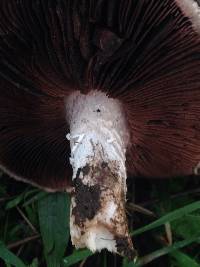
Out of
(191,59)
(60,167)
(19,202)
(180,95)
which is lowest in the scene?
(19,202)

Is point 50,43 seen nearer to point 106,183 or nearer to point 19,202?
point 106,183

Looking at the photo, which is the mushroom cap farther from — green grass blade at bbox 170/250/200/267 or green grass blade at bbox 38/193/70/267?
green grass blade at bbox 170/250/200/267

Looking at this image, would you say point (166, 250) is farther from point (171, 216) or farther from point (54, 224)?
point (54, 224)

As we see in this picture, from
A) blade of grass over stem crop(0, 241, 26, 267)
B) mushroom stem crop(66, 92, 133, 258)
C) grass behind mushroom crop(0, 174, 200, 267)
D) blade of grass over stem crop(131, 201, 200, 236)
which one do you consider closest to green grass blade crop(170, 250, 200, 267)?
grass behind mushroom crop(0, 174, 200, 267)

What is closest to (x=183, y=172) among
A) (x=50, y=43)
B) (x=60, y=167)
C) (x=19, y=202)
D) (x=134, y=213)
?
(x=134, y=213)

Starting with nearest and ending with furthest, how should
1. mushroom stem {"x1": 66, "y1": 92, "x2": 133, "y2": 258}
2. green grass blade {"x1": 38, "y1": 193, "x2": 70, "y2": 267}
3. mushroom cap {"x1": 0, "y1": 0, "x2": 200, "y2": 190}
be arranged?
mushroom cap {"x1": 0, "y1": 0, "x2": 200, "y2": 190} < mushroom stem {"x1": 66, "y1": 92, "x2": 133, "y2": 258} < green grass blade {"x1": 38, "y1": 193, "x2": 70, "y2": 267}

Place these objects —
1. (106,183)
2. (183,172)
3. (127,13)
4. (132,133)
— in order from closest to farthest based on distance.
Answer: (127,13) < (106,183) < (132,133) < (183,172)

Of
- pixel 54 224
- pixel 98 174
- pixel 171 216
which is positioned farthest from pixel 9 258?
pixel 171 216
